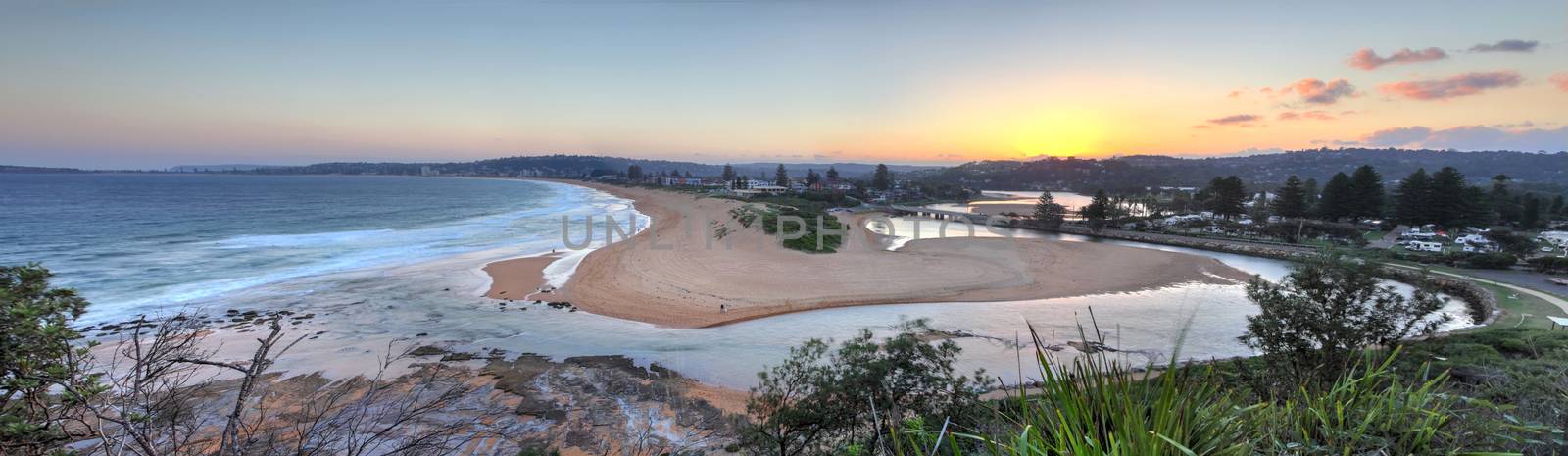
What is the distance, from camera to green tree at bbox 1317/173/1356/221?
135ft

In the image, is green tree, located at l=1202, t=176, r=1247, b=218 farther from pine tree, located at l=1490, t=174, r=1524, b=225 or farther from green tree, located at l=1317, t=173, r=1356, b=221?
pine tree, located at l=1490, t=174, r=1524, b=225

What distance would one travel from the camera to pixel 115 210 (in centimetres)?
Result: 4162

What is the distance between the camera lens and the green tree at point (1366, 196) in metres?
40.4

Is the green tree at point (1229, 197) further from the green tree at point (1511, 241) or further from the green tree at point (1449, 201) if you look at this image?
the green tree at point (1511, 241)

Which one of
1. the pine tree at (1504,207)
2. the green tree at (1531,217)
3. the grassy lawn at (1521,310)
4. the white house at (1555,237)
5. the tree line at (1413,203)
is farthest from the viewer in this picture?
the pine tree at (1504,207)

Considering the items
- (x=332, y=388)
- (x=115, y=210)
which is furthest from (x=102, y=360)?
(x=115, y=210)

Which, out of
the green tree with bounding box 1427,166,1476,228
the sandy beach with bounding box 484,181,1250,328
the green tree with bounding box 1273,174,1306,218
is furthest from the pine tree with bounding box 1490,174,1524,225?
the sandy beach with bounding box 484,181,1250,328

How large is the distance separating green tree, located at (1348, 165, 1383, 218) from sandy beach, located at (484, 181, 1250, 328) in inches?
880

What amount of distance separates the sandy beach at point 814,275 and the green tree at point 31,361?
11816 millimetres

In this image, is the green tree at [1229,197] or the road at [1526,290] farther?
the green tree at [1229,197]

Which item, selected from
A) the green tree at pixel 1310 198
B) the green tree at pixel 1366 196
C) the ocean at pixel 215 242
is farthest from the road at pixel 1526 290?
the ocean at pixel 215 242

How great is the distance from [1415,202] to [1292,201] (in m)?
6.41

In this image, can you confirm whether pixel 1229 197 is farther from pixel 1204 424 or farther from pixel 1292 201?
pixel 1204 424

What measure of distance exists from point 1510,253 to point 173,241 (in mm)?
65567
